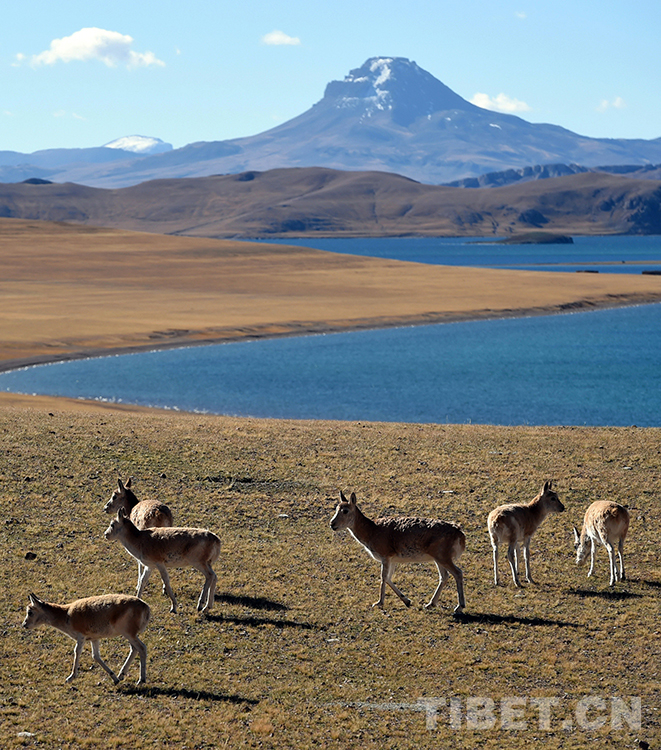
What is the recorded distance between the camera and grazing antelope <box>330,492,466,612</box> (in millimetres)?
14523

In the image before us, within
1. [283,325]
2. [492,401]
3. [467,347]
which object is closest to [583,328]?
[467,347]

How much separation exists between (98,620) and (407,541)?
532 cm

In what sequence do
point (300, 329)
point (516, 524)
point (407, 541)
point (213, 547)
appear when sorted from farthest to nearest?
point (300, 329) → point (516, 524) → point (407, 541) → point (213, 547)

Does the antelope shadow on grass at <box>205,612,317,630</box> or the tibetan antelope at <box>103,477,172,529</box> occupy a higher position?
the tibetan antelope at <box>103,477,172,529</box>

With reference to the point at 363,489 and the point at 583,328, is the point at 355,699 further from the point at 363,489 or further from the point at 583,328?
the point at 583,328

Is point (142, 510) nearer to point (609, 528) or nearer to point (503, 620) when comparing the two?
point (503, 620)

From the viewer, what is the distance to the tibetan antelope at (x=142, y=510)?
1585 centimetres

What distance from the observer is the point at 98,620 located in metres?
11.9

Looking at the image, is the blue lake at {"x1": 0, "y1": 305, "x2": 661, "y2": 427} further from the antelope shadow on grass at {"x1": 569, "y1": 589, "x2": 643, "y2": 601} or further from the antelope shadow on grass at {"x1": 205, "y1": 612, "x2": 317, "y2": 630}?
the antelope shadow on grass at {"x1": 205, "y1": 612, "x2": 317, "y2": 630}

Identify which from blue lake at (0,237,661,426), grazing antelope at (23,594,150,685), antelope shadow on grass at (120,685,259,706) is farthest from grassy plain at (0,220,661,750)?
blue lake at (0,237,661,426)

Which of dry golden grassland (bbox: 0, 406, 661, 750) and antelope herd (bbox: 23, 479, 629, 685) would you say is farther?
antelope herd (bbox: 23, 479, 629, 685)

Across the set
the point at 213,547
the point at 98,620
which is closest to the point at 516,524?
the point at 213,547

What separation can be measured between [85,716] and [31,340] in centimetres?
5764

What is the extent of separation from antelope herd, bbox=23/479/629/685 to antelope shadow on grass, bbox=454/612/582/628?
0.70 ft
